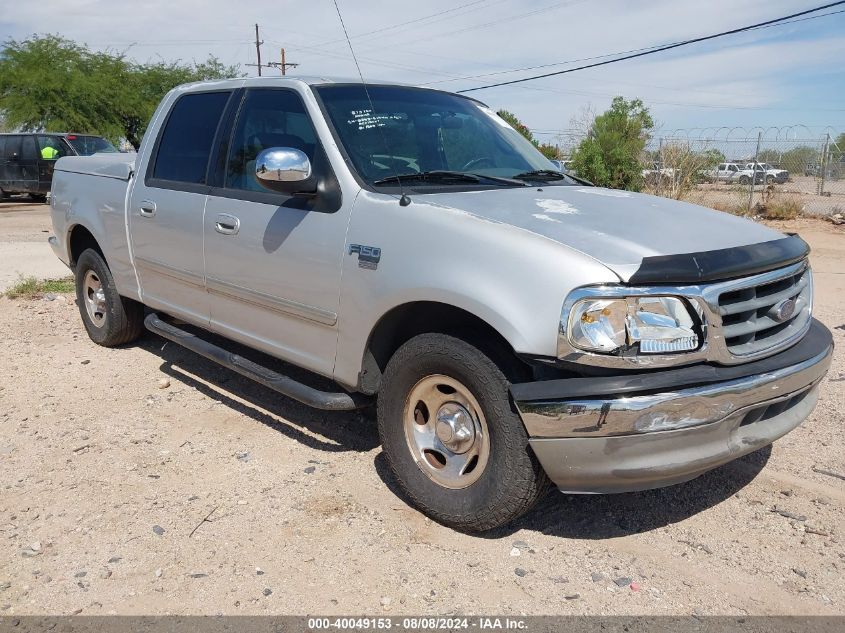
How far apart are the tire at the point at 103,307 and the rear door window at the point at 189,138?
4.03 ft

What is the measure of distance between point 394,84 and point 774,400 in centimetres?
270

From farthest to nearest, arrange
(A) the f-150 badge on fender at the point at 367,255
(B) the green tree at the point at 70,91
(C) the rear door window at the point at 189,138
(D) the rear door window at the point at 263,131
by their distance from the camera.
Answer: (B) the green tree at the point at 70,91 < (C) the rear door window at the point at 189,138 < (D) the rear door window at the point at 263,131 < (A) the f-150 badge on fender at the point at 367,255

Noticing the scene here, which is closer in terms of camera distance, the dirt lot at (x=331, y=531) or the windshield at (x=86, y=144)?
the dirt lot at (x=331, y=531)

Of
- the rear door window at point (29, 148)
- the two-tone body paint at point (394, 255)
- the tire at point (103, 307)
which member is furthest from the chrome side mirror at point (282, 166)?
the rear door window at point (29, 148)

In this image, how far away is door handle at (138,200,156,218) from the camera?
4.89 metres

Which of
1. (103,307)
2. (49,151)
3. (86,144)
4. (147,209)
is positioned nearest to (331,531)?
(147,209)

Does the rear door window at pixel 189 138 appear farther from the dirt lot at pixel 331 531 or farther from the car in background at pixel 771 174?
the car in background at pixel 771 174

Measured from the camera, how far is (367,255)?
3.40m

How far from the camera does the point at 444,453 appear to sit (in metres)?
3.33

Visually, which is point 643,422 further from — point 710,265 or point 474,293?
point 474,293

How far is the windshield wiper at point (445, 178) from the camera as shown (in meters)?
3.64

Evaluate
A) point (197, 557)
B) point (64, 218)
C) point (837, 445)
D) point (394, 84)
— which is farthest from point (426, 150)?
point (64, 218)

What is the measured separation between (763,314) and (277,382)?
7.86 feet

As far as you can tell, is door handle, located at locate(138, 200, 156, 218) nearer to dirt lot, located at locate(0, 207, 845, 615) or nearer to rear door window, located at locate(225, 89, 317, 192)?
rear door window, located at locate(225, 89, 317, 192)
